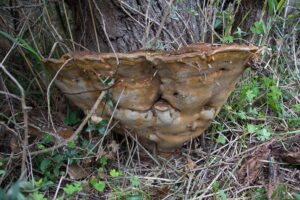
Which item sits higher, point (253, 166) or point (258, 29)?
point (258, 29)

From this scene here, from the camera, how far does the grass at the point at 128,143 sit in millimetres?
1837

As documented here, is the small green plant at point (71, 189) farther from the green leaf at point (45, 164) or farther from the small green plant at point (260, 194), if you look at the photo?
the small green plant at point (260, 194)

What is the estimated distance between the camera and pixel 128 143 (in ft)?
6.56

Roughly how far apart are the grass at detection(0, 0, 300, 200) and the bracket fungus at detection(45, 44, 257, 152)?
11cm

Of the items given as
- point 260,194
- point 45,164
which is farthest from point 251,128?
point 45,164

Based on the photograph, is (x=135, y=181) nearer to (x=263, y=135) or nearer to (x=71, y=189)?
(x=71, y=189)

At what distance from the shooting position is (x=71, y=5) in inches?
86.3

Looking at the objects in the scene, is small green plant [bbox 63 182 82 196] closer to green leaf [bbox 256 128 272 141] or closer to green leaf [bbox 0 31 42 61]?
green leaf [bbox 0 31 42 61]

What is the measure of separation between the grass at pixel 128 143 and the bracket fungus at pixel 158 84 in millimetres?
105

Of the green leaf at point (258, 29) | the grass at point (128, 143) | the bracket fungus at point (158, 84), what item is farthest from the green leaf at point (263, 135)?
the green leaf at point (258, 29)

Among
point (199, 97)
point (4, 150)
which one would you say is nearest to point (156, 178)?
point (199, 97)

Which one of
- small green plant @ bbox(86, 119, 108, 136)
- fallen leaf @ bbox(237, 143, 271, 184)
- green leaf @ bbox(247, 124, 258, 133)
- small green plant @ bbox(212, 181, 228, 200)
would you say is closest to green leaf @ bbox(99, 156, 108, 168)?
small green plant @ bbox(86, 119, 108, 136)

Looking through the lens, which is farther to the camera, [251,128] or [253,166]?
[251,128]

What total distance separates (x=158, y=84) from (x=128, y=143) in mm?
386
